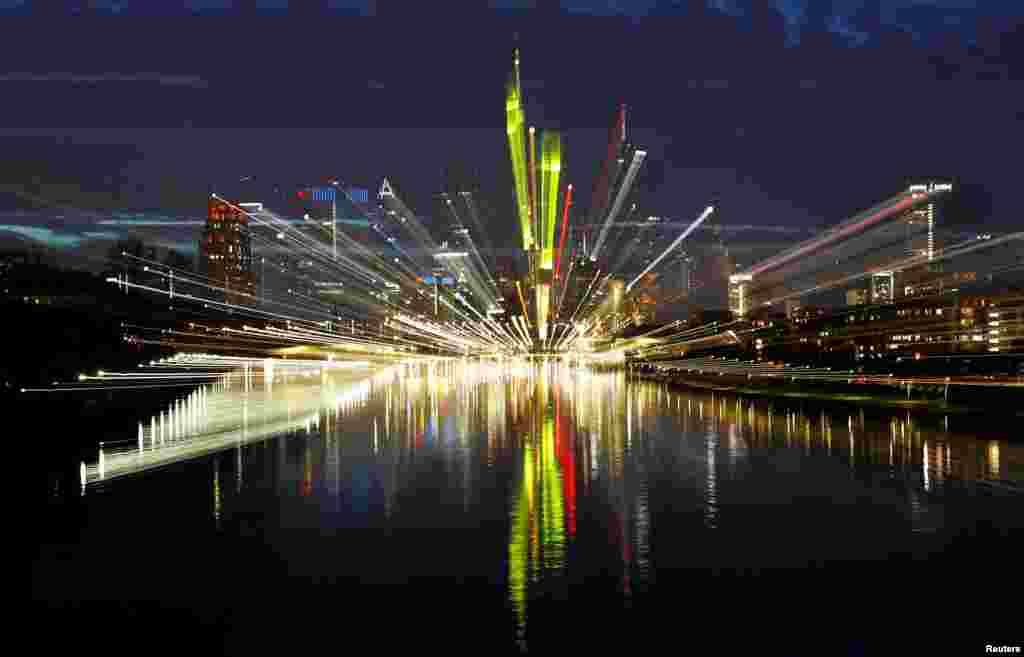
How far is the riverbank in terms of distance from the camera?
24.5 m

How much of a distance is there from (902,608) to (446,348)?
106 metres

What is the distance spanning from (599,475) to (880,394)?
1849 centimetres

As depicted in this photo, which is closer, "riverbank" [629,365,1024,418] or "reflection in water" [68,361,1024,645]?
"reflection in water" [68,361,1024,645]

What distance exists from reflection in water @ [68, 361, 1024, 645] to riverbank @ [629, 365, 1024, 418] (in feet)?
8.35

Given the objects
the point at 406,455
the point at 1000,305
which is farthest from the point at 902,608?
the point at 1000,305

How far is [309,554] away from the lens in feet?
29.1

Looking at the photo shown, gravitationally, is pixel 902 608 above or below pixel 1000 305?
below

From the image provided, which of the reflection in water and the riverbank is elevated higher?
the riverbank

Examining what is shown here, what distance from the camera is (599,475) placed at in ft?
45.1

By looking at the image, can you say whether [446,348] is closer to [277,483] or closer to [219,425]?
[219,425]

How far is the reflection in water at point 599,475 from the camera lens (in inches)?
370

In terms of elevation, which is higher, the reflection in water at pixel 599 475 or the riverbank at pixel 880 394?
the riverbank at pixel 880 394

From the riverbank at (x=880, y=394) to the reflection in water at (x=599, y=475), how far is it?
255 cm

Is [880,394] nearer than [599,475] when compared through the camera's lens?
No
